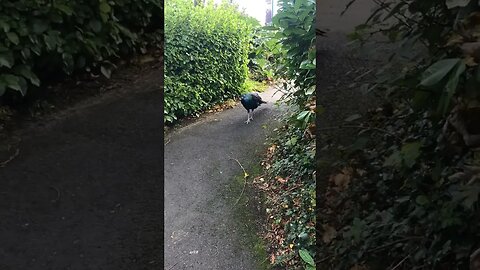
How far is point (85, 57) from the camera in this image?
187cm

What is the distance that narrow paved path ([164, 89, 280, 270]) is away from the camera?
1559mm

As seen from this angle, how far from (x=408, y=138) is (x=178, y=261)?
30.7 inches

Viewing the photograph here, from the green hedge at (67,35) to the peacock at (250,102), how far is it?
1.51 ft

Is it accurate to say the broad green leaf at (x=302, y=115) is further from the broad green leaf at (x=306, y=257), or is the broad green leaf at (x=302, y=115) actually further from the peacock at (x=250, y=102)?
the broad green leaf at (x=306, y=257)

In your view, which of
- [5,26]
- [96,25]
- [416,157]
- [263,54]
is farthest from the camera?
[96,25]

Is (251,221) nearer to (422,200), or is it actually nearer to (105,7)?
(422,200)

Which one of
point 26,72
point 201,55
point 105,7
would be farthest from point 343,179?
point 26,72

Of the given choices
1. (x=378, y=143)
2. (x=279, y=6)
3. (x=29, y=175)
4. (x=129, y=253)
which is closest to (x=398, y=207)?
(x=378, y=143)

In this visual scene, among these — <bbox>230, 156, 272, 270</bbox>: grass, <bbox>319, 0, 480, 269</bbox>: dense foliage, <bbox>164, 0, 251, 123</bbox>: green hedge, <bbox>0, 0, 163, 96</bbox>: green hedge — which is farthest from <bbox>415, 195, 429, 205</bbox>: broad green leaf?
<bbox>0, 0, 163, 96</bbox>: green hedge

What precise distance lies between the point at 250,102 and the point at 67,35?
75cm

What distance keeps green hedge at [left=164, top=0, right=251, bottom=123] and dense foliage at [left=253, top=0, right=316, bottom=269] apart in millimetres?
132

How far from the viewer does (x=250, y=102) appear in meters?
1.57

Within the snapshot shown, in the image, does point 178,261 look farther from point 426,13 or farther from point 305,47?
point 426,13

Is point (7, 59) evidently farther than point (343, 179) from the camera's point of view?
Yes
